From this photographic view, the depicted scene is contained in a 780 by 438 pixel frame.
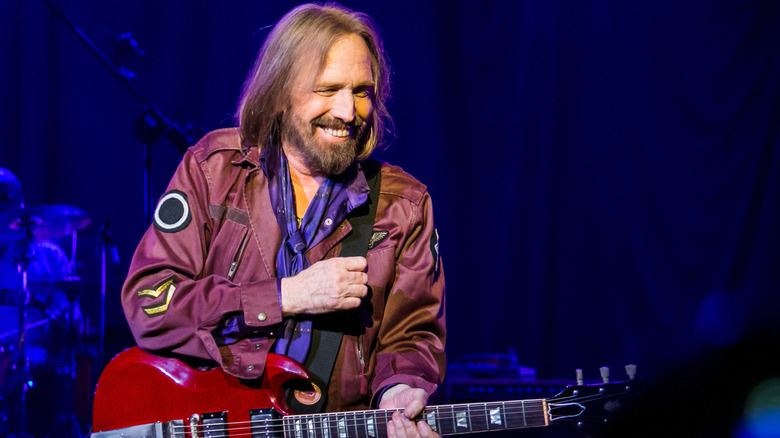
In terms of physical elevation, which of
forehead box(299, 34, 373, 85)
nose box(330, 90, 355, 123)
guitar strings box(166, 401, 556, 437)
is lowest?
guitar strings box(166, 401, 556, 437)

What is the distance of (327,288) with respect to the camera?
2.61 meters

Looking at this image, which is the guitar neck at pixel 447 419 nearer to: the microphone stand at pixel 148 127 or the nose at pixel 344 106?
the nose at pixel 344 106

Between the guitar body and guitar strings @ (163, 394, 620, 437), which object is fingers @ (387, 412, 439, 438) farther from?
the guitar body

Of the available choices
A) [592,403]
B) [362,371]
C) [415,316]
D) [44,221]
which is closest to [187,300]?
[362,371]

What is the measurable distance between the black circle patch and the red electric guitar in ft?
1.47

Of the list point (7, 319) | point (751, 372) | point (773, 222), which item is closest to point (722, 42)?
point (773, 222)

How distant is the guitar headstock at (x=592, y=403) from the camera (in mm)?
2633

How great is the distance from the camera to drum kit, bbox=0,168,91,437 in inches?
207

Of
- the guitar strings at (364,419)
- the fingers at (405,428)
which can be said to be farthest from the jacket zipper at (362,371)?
the fingers at (405,428)

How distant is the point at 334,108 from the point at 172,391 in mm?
1168

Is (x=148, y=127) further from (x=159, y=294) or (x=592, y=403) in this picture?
(x=592, y=403)

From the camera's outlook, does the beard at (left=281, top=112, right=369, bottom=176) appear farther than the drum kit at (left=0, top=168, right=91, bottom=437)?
No

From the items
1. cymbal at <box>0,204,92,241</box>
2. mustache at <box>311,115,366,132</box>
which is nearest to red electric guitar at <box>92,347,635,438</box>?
mustache at <box>311,115,366,132</box>

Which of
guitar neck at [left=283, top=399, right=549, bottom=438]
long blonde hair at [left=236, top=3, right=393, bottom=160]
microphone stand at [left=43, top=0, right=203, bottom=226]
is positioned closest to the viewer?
guitar neck at [left=283, top=399, right=549, bottom=438]
